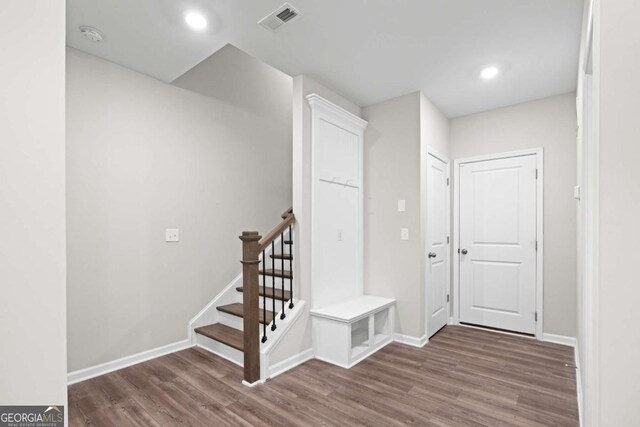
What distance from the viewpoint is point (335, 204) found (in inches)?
128

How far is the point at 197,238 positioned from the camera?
321 centimetres

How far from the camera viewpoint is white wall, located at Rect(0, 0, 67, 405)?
96cm

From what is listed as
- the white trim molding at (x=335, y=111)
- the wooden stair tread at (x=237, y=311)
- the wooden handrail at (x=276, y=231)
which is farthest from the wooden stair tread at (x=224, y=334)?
the white trim molding at (x=335, y=111)

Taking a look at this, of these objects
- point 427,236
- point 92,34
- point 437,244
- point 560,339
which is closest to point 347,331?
point 427,236

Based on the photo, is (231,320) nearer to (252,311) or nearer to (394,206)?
(252,311)

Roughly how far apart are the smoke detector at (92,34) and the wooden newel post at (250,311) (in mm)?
1761

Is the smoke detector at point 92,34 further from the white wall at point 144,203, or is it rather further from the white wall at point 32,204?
the white wall at point 32,204

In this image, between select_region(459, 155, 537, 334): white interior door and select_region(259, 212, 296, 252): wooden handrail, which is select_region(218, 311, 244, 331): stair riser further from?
select_region(459, 155, 537, 334): white interior door

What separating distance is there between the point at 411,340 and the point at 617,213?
2568 millimetres

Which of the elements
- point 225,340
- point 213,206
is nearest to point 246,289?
point 225,340

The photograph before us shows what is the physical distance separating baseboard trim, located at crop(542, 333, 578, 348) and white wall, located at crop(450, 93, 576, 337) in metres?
0.04

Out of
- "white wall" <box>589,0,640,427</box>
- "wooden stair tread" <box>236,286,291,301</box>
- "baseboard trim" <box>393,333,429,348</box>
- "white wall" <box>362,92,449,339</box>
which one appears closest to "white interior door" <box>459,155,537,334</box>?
"white wall" <box>362,92,449,339</box>

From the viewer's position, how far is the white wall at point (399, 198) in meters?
3.28

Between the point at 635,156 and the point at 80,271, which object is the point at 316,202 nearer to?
the point at 80,271
